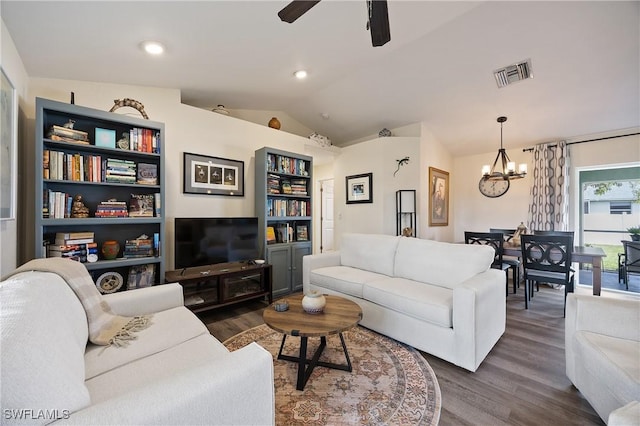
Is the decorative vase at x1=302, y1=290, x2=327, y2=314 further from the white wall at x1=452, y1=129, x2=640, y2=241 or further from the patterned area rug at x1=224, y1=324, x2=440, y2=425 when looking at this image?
the white wall at x1=452, y1=129, x2=640, y2=241

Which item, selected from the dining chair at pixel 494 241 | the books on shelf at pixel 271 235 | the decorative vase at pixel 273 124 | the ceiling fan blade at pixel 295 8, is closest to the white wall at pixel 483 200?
the dining chair at pixel 494 241

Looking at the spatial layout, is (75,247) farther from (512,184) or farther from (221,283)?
(512,184)

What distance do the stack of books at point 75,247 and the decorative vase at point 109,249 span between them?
2.5 inches

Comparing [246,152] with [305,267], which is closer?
[305,267]

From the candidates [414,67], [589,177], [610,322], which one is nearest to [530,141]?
[589,177]

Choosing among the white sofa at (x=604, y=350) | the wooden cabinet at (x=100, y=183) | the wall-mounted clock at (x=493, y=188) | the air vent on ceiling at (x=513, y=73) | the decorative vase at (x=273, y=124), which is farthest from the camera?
the wall-mounted clock at (x=493, y=188)

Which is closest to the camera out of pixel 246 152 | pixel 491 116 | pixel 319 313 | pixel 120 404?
pixel 120 404

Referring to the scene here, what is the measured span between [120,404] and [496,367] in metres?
2.29

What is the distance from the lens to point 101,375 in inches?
45.6

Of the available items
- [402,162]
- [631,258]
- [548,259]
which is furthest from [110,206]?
[631,258]

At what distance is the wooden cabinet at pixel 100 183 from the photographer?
2.09 meters

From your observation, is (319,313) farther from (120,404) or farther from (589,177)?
(589,177)

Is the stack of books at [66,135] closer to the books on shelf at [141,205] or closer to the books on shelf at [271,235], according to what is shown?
the books on shelf at [141,205]

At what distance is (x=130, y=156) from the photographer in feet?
8.62
